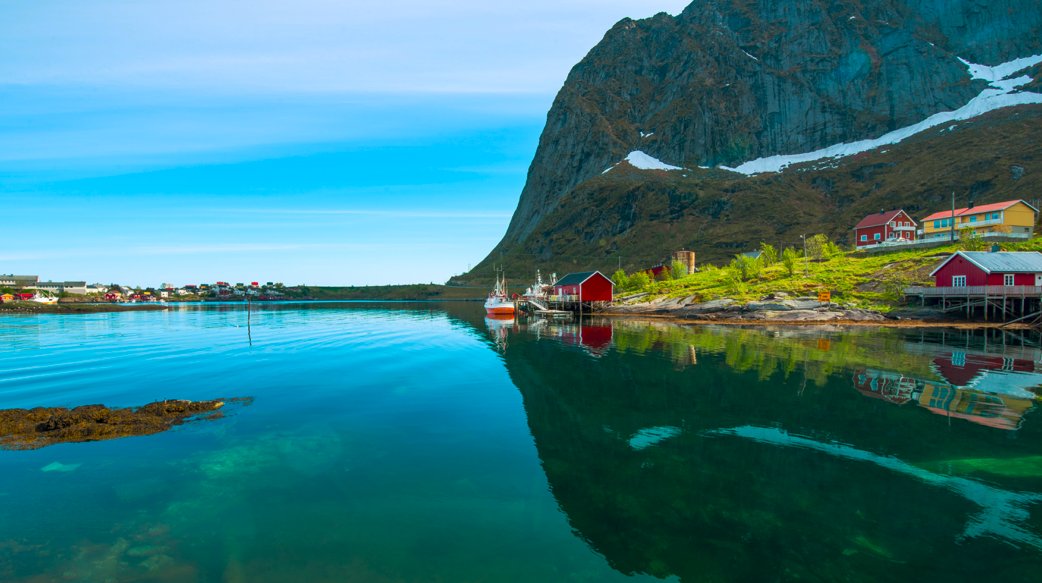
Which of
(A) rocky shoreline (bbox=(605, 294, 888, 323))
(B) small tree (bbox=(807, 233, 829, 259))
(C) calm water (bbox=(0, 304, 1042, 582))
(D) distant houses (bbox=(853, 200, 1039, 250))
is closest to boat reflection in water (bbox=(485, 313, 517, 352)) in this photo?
(C) calm water (bbox=(0, 304, 1042, 582))

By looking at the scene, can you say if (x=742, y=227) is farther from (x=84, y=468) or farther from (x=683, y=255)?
(x=84, y=468)

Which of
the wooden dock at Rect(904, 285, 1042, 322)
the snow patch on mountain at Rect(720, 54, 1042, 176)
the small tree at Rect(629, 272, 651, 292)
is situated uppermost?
the snow patch on mountain at Rect(720, 54, 1042, 176)

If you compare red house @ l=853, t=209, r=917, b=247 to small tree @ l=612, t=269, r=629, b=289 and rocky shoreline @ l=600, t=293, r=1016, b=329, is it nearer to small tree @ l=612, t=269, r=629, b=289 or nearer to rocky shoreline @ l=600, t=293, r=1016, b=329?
rocky shoreline @ l=600, t=293, r=1016, b=329

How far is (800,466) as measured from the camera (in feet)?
49.9

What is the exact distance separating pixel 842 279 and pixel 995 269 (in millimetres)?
19344

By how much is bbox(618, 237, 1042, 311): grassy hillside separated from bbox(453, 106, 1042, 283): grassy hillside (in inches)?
2272

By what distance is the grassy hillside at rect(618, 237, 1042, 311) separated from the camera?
6356cm

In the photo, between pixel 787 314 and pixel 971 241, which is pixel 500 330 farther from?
pixel 971 241

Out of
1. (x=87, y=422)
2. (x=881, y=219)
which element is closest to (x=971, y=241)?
(x=881, y=219)

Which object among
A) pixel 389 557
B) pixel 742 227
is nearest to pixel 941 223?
pixel 742 227

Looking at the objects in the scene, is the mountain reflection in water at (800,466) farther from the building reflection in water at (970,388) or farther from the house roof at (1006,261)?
the house roof at (1006,261)

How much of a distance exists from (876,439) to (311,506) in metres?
19.2

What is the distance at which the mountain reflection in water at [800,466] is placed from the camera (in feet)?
34.3

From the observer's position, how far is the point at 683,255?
108500 millimetres
